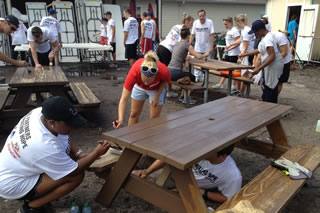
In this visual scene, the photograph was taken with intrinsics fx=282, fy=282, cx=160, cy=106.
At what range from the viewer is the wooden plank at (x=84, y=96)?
438 cm

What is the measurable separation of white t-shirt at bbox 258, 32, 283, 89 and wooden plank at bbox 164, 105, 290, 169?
2000 millimetres

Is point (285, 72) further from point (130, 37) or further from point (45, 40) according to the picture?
point (130, 37)

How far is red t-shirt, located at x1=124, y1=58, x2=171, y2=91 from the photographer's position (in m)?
3.23

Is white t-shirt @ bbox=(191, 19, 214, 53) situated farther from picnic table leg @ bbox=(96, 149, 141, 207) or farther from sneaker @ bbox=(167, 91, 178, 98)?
picnic table leg @ bbox=(96, 149, 141, 207)

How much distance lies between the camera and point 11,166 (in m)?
2.15

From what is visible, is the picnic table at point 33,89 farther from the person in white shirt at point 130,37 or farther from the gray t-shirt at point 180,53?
the person in white shirt at point 130,37

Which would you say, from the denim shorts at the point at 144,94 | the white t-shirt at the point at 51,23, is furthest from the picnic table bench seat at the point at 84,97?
the white t-shirt at the point at 51,23

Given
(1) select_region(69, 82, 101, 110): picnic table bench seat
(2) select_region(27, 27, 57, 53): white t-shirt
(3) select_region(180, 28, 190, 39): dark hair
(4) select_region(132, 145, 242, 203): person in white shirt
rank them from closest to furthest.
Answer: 1. (4) select_region(132, 145, 242, 203): person in white shirt
2. (1) select_region(69, 82, 101, 110): picnic table bench seat
3. (3) select_region(180, 28, 190, 39): dark hair
4. (2) select_region(27, 27, 57, 53): white t-shirt

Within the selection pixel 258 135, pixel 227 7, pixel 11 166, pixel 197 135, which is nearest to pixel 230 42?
pixel 258 135

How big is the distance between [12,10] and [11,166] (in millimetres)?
11452

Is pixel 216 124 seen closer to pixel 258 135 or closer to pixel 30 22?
pixel 258 135

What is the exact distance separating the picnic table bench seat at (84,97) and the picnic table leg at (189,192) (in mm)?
2648

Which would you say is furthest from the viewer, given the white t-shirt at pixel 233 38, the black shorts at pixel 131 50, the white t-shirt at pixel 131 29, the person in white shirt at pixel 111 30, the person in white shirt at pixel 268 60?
the person in white shirt at pixel 111 30

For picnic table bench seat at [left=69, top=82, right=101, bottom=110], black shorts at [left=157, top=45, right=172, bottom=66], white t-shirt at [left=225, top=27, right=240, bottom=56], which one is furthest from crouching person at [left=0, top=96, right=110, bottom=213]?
white t-shirt at [left=225, top=27, right=240, bottom=56]
